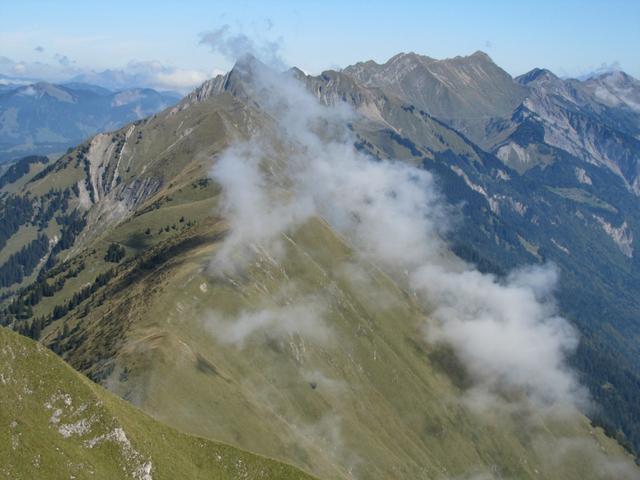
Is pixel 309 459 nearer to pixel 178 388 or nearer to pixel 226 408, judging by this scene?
pixel 226 408

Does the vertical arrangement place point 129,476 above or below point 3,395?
below

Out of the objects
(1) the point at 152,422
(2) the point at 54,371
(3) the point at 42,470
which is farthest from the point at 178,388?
(3) the point at 42,470

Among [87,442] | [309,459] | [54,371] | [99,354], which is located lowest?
[309,459]

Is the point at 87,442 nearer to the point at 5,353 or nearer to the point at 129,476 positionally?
the point at 129,476

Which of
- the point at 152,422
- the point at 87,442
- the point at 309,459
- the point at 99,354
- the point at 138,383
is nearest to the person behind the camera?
the point at 87,442

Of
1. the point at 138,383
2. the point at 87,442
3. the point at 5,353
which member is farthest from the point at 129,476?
the point at 138,383

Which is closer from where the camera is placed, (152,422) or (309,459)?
(152,422)

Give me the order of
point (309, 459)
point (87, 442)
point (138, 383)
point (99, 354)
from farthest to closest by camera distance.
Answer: point (99, 354) → point (309, 459) → point (138, 383) → point (87, 442)
